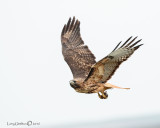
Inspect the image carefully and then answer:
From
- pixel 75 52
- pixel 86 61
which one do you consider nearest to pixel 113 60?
pixel 86 61

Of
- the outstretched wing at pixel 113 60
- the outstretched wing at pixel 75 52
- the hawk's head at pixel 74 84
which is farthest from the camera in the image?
the outstretched wing at pixel 75 52

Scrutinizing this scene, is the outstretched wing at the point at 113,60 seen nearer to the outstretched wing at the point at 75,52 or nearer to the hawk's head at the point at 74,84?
the hawk's head at the point at 74,84

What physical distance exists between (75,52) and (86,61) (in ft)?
1.61

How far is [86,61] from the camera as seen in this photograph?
10391mm

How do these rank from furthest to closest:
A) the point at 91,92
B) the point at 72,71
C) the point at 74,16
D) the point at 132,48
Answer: the point at 74,16, the point at 72,71, the point at 91,92, the point at 132,48

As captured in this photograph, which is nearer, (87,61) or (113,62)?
(113,62)

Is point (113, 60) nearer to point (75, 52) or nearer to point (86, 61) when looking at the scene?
point (86, 61)

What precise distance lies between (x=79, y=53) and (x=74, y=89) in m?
1.51

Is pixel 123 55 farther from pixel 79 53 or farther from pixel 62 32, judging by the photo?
pixel 62 32

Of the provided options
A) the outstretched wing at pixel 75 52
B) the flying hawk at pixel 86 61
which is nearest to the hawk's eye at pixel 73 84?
the flying hawk at pixel 86 61

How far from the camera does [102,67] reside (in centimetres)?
864

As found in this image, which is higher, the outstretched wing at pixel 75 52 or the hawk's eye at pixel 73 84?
the outstretched wing at pixel 75 52

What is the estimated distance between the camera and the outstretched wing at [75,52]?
10234 millimetres

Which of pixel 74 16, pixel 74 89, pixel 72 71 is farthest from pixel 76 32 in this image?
pixel 74 89
